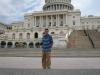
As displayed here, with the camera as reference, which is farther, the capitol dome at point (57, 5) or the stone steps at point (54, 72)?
the capitol dome at point (57, 5)

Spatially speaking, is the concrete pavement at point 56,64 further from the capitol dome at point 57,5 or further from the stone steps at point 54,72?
the capitol dome at point 57,5

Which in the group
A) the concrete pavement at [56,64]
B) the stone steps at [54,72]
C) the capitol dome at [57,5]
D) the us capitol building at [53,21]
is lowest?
the concrete pavement at [56,64]

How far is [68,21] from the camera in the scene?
363ft

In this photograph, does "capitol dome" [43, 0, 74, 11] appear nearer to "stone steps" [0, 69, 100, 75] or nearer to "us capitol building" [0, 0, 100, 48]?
"us capitol building" [0, 0, 100, 48]

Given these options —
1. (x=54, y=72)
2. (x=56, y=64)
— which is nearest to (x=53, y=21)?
(x=56, y=64)

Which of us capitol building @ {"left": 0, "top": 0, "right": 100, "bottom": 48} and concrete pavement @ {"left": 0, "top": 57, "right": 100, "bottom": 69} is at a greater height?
us capitol building @ {"left": 0, "top": 0, "right": 100, "bottom": 48}

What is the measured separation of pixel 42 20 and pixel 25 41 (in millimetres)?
43065

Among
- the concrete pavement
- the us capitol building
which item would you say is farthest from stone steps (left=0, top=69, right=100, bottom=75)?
the us capitol building

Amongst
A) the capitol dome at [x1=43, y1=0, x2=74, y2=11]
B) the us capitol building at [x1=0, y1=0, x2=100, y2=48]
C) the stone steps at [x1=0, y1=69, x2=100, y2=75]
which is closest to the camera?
the stone steps at [x1=0, y1=69, x2=100, y2=75]

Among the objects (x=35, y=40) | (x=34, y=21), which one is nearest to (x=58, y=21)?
A: (x=34, y=21)

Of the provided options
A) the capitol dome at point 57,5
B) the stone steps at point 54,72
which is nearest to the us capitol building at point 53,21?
the capitol dome at point 57,5

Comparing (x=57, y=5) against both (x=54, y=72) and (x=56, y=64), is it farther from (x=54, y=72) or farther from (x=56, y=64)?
(x=54, y=72)

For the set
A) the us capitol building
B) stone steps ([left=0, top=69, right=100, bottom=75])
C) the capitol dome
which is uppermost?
the capitol dome

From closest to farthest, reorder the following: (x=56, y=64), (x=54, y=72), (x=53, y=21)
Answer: (x=54, y=72), (x=56, y=64), (x=53, y=21)
